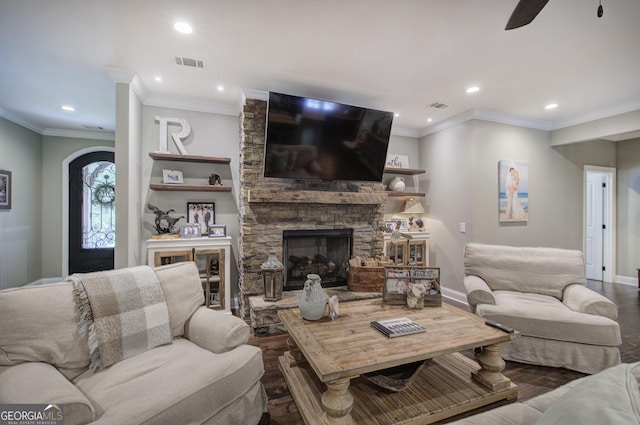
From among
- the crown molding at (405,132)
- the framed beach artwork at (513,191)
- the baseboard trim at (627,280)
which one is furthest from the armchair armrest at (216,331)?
the baseboard trim at (627,280)

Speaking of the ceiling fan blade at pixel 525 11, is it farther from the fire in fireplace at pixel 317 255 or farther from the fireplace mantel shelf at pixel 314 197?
the fire in fireplace at pixel 317 255

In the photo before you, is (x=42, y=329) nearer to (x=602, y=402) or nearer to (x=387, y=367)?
(x=387, y=367)

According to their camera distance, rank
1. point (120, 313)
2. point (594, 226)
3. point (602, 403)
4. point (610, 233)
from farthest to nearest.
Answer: point (594, 226) < point (610, 233) < point (120, 313) < point (602, 403)

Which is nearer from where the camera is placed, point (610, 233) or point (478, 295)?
point (478, 295)

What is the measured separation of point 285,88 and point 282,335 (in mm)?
2601

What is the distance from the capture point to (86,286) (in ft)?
5.06

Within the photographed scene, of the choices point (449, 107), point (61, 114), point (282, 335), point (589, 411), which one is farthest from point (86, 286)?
point (449, 107)

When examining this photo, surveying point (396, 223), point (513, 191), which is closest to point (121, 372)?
point (396, 223)

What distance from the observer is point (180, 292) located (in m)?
1.90

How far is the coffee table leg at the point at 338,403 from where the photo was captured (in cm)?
140

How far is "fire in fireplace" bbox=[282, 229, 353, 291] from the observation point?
346 centimetres

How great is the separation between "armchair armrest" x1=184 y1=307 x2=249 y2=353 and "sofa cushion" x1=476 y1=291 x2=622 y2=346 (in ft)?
6.43

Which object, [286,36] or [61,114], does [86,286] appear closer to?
[286,36]

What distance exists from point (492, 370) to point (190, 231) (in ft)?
10.1
